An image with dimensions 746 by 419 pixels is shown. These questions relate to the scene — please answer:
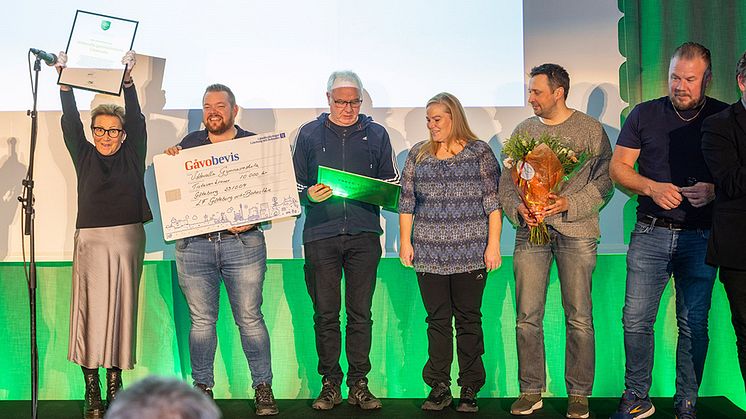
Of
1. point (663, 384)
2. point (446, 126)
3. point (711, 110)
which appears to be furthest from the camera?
point (663, 384)

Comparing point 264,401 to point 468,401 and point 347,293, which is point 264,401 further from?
point 468,401

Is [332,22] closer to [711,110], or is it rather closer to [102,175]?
[102,175]

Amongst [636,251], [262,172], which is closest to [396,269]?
[262,172]

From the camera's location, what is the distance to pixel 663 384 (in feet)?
15.0

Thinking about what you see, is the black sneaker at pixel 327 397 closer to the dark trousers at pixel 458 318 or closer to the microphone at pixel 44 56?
the dark trousers at pixel 458 318

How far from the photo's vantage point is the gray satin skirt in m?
4.16

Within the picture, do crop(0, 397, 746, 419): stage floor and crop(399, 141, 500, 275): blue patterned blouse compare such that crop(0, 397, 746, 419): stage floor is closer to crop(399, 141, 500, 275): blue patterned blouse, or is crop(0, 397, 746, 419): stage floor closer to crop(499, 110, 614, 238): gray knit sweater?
crop(399, 141, 500, 275): blue patterned blouse

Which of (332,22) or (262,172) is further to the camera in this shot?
(332,22)

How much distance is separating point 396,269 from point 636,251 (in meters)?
1.33

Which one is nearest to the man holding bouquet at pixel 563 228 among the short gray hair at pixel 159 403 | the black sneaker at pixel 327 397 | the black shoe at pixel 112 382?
the black sneaker at pixel 327 397

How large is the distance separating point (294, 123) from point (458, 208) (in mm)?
1212

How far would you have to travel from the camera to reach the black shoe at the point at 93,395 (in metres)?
4.18

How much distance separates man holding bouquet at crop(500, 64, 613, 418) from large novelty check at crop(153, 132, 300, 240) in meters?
1.07

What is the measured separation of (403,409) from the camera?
14.2 feet
